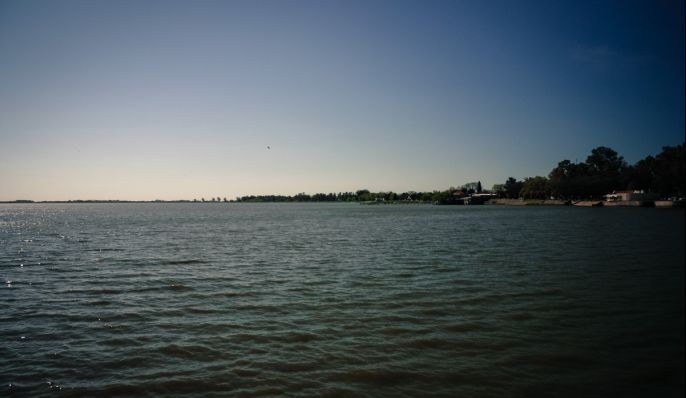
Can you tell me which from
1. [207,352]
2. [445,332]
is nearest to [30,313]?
[207,352]

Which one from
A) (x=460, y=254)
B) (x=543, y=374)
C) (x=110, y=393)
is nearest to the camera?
(x=110, y=393)

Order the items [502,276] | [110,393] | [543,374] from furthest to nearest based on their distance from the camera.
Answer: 1. [502,276]
2. [543,374]
3. [110,393]

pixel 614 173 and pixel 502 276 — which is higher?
pixel 614 173

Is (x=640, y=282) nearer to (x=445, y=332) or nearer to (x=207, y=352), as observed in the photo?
(x=445, y=332)

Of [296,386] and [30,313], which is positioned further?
[30,313]

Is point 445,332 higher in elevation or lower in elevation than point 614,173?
lower

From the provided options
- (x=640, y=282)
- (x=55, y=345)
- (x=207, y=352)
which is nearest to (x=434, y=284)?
(x=640, y=282)

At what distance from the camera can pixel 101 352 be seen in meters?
11.4

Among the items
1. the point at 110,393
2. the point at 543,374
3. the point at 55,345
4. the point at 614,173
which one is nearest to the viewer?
the point at 110,393

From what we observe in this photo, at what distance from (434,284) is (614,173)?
668 ft

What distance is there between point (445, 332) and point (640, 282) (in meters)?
12.9

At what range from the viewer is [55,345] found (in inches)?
472

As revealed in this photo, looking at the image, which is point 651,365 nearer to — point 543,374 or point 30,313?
point 543,374

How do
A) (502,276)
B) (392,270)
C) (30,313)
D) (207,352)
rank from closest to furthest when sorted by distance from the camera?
1. (207,352)
2. (30,313)
3. (502,276)
4. (392,270)
